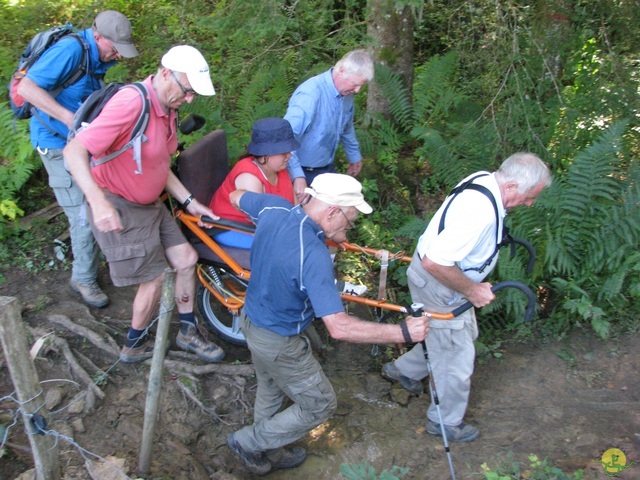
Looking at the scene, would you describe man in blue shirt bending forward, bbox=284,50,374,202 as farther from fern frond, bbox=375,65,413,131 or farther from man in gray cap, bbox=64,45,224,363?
fern frond, bbox=375,65,413,131

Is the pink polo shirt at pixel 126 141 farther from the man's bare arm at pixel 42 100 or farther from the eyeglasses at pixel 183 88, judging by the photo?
the man's bare arm at pixel 42 100

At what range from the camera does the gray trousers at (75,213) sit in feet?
15.1

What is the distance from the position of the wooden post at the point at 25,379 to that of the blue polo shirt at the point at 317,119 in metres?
2.63

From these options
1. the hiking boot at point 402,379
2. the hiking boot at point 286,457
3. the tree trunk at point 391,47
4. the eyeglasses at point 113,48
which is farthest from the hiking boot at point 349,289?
the tree trunk at point 391,47

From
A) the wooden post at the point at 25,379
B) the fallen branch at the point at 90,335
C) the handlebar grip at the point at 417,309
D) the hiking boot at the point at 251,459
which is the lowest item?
the hiking boot at the point at 251,459

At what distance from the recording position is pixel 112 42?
4.33 m

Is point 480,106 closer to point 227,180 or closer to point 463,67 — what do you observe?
point 463,67

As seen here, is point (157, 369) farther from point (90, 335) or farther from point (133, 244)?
point (90, 335)

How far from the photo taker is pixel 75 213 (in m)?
4.81

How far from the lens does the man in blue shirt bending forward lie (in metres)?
4.83

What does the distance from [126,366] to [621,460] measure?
3538 mm

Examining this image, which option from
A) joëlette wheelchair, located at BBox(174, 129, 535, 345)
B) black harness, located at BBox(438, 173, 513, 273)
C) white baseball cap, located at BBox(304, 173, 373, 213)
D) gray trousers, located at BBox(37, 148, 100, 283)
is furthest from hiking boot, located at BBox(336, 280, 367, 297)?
gray trousers, located at BBox(37, 148, 100, 283)

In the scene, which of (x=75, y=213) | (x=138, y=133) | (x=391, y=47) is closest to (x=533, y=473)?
(x=138, y=133)

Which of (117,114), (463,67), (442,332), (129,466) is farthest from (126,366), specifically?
(463,67)
